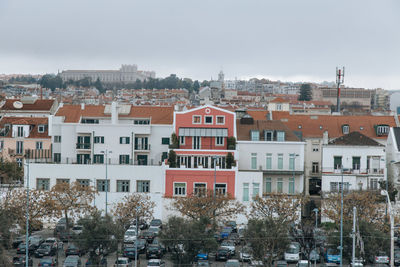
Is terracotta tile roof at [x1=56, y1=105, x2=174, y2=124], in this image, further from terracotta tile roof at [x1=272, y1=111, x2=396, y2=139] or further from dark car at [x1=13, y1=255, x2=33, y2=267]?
dark car at [x1=13, y1=255, x2=33, y2=267]

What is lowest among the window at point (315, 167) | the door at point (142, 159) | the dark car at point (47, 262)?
the dark car at point (47, 262)

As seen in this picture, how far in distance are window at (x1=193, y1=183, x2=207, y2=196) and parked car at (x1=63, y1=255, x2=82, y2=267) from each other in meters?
12.3

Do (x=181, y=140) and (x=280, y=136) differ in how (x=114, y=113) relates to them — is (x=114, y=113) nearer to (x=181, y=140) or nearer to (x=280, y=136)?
(x=181, y=140)

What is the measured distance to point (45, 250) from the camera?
4012 centimetres

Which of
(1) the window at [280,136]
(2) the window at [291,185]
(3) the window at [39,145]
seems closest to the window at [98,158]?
(3) the window at [39,145]

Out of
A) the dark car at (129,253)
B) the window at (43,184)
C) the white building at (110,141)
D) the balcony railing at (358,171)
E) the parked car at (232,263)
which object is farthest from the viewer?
the white building at (110,141)

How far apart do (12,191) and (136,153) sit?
13845mm

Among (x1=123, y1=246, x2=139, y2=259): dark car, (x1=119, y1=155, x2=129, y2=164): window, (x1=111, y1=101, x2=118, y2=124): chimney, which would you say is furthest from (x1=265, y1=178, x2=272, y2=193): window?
(x1=123, y1=246, x2=139, y2=259): dark car

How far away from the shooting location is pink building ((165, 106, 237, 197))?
51875 millimetres

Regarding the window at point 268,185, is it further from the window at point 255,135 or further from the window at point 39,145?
the window at point 39,145

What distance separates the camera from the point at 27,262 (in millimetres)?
35844

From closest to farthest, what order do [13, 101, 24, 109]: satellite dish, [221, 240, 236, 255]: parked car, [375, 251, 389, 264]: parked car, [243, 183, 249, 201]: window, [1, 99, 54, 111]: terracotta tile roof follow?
[375, 251, 389, 264]: parked car → [221, 240, 236, 255]: parked car → [243, 183, 249, 201]: window → [13, 101, 24, 109]: satellite dish → [1, 99, 54, 111]: terracotta tile roof

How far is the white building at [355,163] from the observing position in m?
52.8

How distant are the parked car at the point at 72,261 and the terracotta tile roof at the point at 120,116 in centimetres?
2606
